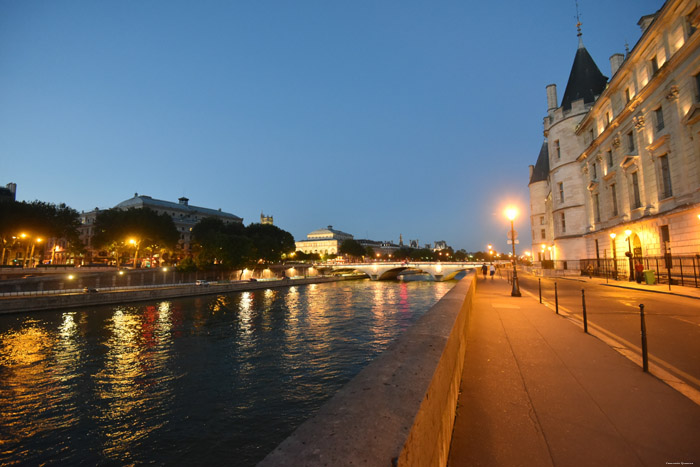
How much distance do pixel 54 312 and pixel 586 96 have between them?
6096 centimetres

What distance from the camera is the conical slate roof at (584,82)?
42.1m

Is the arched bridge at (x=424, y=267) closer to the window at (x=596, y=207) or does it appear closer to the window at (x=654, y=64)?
the window at (x=596, y=207)

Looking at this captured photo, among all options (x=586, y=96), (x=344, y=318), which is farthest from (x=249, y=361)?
(x=586, y=96)

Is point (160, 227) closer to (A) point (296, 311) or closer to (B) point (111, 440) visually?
(A) point (296, 311)

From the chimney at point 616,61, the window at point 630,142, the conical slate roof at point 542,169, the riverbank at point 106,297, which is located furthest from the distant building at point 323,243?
the window at point 630,142

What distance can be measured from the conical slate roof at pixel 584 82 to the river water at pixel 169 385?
39277 mm

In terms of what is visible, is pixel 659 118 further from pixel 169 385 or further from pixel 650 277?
pixel 169 385

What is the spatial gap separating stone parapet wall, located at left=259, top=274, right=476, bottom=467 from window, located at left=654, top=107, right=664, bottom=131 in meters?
31.0

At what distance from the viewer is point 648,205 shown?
25.8 m

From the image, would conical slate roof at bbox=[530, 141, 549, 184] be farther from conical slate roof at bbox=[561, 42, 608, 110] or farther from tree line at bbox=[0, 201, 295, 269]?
tree line at bbox=[0, 201, 295, 269]

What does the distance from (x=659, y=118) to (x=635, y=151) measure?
4.04 meters

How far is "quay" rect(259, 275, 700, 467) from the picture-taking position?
6.20 feet

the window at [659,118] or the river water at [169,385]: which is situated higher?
the window at [659,118]

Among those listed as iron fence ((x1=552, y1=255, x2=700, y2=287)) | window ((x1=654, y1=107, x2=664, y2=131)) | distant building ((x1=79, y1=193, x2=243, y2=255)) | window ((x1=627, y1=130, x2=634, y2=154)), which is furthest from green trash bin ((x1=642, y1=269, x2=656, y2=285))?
distant building ((x1=79, y1=193, x2=243, y2=255))
